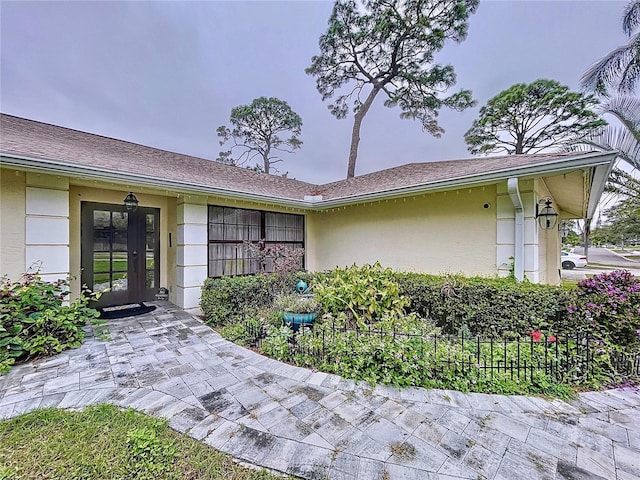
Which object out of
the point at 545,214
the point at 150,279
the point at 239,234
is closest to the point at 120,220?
the point at 150,279

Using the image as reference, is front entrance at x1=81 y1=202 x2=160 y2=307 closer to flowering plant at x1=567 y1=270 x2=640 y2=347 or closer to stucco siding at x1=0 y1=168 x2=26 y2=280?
stucco siding at x1=0 y1=168 x2=26 y2=280

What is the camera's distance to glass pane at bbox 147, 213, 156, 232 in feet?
21.9

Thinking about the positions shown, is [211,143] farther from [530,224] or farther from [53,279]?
[530,224]

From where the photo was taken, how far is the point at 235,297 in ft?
18.2

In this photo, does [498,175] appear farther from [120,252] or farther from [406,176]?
[120,252]

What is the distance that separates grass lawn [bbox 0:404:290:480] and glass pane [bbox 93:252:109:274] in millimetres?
4237

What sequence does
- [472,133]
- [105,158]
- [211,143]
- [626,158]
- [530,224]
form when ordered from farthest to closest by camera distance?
1. [472,133]
2. [211,143]
3. [626,158]
4. [105,158]
5. [530,224]

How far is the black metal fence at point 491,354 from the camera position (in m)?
3.19

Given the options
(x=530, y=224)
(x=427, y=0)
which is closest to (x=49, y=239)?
(x=530, y=224)

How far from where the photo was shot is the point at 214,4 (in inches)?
340

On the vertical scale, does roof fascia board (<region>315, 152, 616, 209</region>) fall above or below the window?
above

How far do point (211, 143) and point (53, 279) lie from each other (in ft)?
47.7

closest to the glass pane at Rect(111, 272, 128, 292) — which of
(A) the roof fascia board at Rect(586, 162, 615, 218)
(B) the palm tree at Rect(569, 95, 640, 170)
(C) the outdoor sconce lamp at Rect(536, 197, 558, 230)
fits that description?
(C) the outdoor sconce lamp at Rect(536, 197, 558, 230)

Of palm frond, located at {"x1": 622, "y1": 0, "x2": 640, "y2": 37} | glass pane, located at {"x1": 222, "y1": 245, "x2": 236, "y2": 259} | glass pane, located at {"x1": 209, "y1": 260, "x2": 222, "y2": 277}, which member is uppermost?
palm frond, located at {"x1": 622, "y1": 0, "x2": 640, "y2": 37}
